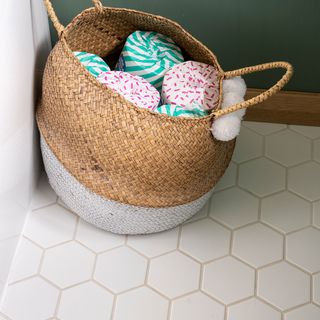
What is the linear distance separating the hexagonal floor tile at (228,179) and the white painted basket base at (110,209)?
160 millimetres

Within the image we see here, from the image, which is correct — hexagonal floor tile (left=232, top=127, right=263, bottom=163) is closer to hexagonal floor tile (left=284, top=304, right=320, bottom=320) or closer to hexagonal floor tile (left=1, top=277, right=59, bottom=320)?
hexagonal floor tile (left=284, top=304, right=320, bottom=320)

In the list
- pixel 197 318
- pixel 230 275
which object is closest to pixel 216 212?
pixel 230 275

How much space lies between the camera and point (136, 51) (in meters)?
1.63

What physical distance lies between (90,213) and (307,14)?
0.77 m

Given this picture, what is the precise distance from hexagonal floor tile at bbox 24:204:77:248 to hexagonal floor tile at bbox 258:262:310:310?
0.50 meters

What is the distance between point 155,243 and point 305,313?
0.40m

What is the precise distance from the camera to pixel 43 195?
175 cm

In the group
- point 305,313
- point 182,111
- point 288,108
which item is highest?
point 182,111

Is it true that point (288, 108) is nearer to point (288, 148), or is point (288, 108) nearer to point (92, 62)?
point (288, 148)

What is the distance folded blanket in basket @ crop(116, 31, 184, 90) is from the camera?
1639 millimetres

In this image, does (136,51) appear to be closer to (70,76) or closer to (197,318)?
(70,76)

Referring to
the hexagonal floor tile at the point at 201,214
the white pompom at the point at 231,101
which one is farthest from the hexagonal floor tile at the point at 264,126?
the white pompom at the point at 231,101

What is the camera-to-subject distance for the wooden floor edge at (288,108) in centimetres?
191

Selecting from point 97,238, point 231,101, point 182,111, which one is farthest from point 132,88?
point 97,238
